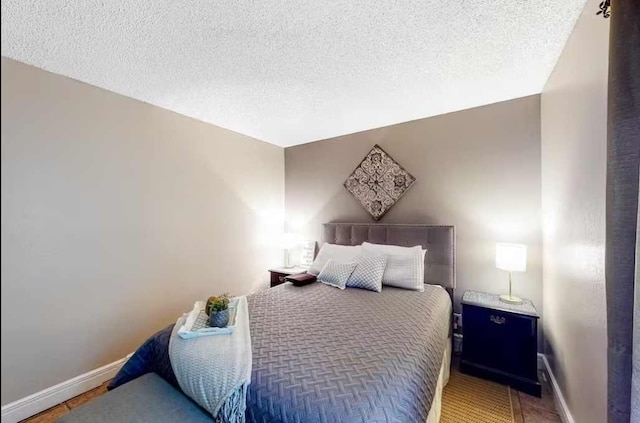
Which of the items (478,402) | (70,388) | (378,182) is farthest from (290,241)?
(478,402)

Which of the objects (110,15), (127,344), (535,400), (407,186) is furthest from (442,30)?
(127,344)

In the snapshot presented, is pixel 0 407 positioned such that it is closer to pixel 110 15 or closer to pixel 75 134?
pixel 75 134

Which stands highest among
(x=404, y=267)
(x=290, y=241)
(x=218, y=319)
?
(x=290, y=241)

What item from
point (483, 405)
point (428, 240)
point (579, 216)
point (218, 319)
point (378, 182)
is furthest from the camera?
point (378, 182)

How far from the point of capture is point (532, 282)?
251 centimetres

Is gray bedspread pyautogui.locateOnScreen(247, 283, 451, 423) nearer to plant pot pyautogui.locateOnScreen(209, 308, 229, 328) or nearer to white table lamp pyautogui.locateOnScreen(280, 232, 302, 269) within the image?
plant pot pyautogui.locateOnScreen(209, 308, 229, 328)

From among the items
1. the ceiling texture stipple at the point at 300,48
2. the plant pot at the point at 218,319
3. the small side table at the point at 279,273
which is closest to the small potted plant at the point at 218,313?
the plant pot at the point at 218,319

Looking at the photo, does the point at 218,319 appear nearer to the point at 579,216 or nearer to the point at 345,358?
the point at 345,358

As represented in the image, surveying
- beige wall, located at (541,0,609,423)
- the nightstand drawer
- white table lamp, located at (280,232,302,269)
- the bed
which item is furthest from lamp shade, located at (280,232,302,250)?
beige wall, located at (541,0,609,423)

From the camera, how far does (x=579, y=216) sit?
5.16ft

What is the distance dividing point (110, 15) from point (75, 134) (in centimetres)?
67

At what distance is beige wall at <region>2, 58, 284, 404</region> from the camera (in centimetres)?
153

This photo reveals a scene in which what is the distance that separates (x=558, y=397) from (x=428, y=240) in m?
1.45

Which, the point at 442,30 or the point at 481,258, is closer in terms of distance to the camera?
the point at 442,30
